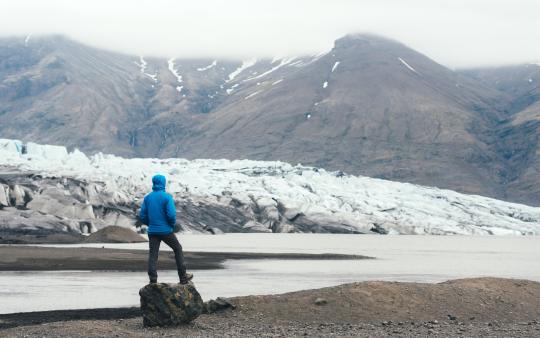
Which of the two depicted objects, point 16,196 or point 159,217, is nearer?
point 159,217

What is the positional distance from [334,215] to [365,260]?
5776cm

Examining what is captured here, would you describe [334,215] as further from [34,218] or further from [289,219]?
[34,218]

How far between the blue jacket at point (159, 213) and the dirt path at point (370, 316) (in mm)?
2225

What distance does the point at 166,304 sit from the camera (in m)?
18.6

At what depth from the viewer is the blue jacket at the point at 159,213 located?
18.7 m

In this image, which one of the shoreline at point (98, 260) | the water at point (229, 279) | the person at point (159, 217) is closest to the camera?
the person at point (159, 217)

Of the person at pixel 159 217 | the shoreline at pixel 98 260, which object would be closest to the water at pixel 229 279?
the shoreline at pixel 98 260

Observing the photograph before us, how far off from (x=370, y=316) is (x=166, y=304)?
17.5 ft

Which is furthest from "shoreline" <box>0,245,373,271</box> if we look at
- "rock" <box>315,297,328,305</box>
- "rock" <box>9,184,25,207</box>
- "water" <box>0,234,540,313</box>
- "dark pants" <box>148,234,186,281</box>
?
"rock" <box>9,184,25,207</box>

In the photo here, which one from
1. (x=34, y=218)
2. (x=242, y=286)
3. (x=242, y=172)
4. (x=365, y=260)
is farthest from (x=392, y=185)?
(x=242, y=286)

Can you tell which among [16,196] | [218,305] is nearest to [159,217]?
[218,305]

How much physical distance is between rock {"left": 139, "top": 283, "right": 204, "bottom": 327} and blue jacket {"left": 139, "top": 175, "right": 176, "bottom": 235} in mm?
1245

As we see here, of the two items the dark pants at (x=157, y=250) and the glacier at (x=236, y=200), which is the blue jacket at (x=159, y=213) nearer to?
the dark pants at (x=157, y=250)

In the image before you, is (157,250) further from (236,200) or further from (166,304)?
(236,200)
